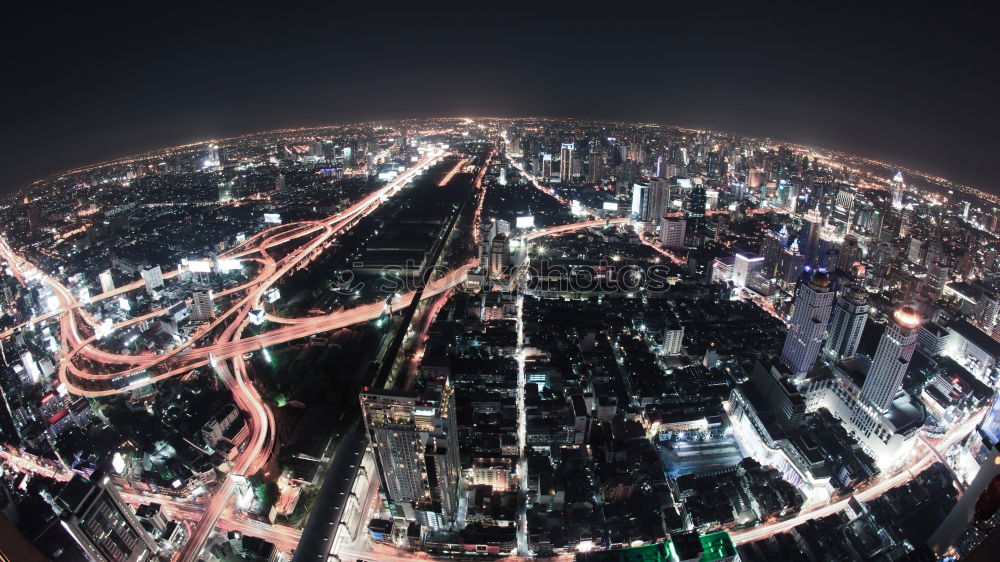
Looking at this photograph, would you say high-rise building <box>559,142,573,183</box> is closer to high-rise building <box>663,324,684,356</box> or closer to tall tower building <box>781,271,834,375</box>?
high-rise building <box>663,324,684,356</box>

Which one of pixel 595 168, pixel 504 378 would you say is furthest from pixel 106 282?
pixel 595 168

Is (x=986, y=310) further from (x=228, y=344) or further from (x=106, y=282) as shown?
(x=106, y=282)

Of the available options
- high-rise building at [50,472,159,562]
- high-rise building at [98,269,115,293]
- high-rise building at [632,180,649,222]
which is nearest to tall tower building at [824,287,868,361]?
high-rise building at [632,180,649,222]

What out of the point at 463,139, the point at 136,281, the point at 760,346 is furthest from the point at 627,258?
the point at 463,139

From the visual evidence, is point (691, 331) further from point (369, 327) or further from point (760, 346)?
point (369, 327)

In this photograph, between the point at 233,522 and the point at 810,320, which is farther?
the point at 810,320
